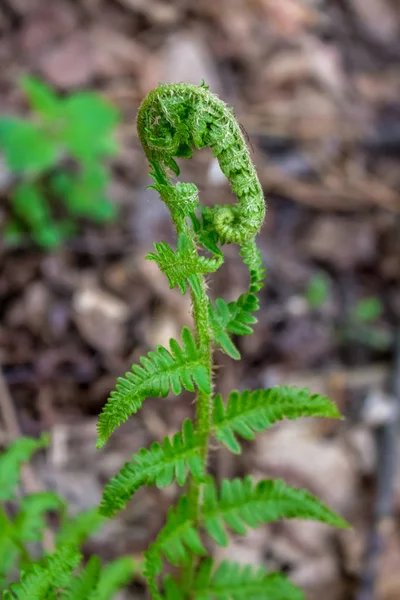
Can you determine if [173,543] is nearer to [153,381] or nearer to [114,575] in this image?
[153,381]

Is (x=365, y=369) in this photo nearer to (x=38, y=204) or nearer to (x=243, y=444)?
(x=243, y=444)

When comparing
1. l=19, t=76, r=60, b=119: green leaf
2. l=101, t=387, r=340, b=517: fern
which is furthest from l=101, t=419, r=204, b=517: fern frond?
l=19, t=76, r=60, b=119: green leaf

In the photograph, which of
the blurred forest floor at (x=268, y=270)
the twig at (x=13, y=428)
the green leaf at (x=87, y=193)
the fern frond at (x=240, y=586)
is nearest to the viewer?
the fern frond at (x=240, y=586)

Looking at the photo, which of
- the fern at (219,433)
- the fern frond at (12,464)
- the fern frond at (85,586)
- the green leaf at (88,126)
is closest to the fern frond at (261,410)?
the fern at (219,433)

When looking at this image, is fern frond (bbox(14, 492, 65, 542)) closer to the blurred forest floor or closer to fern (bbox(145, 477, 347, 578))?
fern (bbox(145, 477, 347, 578))

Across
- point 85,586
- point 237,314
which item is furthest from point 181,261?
point 85,586

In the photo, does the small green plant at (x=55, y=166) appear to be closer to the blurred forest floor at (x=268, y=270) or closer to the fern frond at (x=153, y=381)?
the blurred forest floor at (x=268, y=270)
